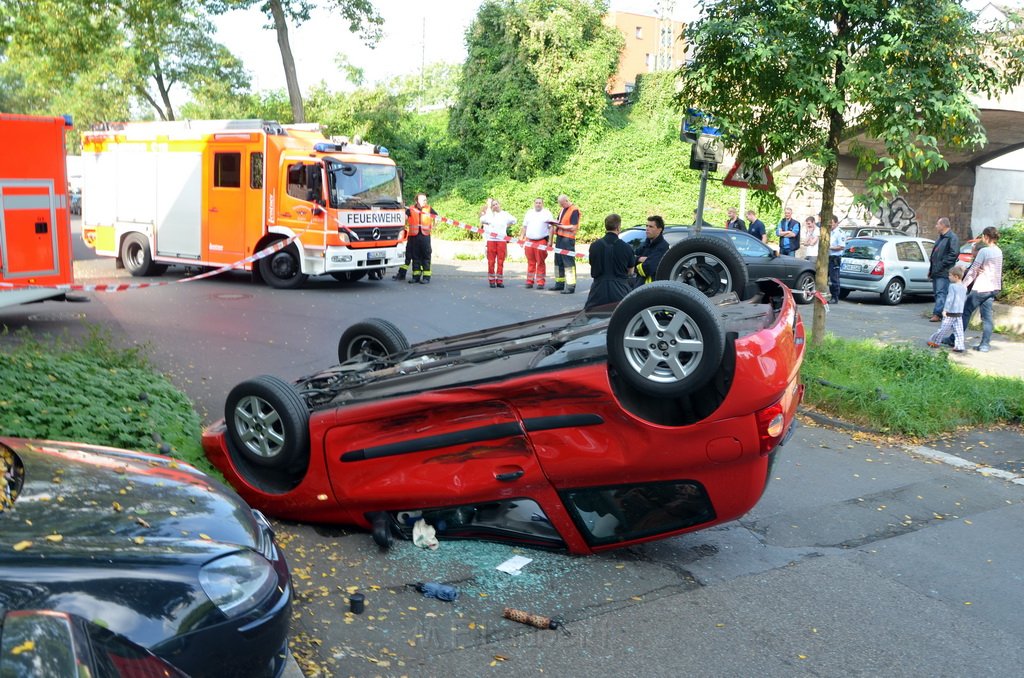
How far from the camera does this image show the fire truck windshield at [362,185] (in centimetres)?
1680

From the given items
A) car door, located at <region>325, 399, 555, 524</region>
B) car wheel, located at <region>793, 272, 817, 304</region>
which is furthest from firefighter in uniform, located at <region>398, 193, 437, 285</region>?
car door, located at <region>325, 399, 555, 524</region>

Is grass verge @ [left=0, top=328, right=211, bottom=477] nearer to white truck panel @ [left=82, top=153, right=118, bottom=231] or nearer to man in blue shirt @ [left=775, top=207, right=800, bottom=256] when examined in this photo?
white truck panel @ [left=82, top=153, right=118, bottom=231]

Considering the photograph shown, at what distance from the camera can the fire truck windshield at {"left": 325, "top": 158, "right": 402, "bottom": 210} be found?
661 inches

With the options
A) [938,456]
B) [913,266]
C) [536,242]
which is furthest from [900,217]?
[938,456]

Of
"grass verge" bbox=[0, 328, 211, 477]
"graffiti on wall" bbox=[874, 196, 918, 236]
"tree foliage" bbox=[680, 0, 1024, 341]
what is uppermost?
"tree foliage" bbox=[680, 0, 1024, 341]

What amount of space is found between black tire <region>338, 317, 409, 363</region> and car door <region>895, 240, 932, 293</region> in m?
15.5

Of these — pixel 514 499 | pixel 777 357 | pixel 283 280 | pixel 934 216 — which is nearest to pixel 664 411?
pixel 777 357

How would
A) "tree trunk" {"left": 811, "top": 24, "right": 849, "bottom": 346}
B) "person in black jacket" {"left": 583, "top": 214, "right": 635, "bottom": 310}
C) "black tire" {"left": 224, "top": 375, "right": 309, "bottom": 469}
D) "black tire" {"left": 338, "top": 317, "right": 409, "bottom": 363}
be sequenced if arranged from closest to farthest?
"black tire" {"left": 224, "top": 375, "right": 309, "bottom": 469} → "black tire" {"left": 338, "top": 317, "right": 409, "bottom": 363} → "tree trunk" {"left": 811, "top": 24, "right": 849, "bottom": 346} → "person in black jacket" {"left": 583, "top": 214, "right": 635, "bottom": 310}

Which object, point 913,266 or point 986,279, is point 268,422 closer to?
point 986,279

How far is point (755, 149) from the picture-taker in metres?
9.83

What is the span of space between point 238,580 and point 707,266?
3805mm

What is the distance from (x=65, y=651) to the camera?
2.01 metres

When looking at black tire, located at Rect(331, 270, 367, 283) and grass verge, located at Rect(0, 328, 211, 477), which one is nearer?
grass verge, located at Rect(0, 328, 211, 477)

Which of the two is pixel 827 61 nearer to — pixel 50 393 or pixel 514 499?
pixel 514 499
